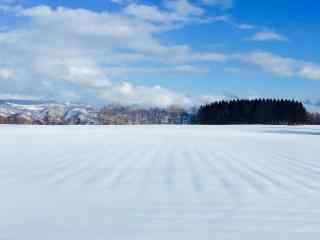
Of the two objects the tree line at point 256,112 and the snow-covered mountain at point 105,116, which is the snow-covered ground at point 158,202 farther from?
the tree line at point 256,112

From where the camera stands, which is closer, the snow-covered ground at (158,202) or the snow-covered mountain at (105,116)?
the snow-covered ground at (158,202)

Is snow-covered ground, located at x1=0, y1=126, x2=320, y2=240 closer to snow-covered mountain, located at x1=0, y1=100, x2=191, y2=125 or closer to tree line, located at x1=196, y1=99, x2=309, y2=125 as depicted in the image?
snow-covered mountain, located at x1=0, y1=100, x2=191, y2=125

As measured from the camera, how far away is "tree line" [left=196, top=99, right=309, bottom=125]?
5381 cm

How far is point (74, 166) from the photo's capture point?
7.15m

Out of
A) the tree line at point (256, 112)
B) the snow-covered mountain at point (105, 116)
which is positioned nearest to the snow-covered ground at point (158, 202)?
the snow-covered mountain at point (105, 116)

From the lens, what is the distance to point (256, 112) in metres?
55.8

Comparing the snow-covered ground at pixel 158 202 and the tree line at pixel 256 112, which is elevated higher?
the tree line at pixel 256 112

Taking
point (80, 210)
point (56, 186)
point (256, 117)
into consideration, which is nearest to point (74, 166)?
point (56, 186)

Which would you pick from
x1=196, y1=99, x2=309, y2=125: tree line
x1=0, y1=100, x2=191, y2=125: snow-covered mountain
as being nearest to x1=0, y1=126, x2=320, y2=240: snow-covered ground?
x1=0, y1=100, x2=191, y2=125: snow-covered mountain

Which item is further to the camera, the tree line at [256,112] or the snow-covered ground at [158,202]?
the tree line at [256,112]

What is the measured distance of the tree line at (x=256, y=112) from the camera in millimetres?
53812

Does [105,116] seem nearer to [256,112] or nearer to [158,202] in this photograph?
[256,112]

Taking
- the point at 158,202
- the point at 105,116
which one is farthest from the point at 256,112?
the point at 158,202

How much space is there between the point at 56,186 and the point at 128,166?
7.17ft
